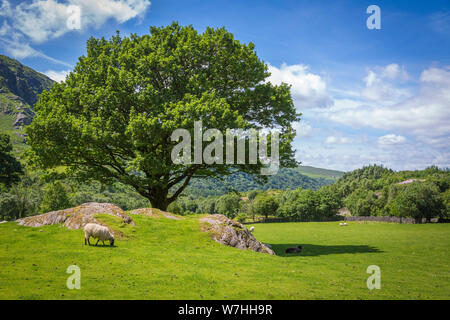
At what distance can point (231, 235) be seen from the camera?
25.0 metres

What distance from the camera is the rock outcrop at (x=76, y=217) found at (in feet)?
79.5

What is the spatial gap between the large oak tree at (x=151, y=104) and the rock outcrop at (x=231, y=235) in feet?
18.6

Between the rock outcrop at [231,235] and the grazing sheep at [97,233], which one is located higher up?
the grazing sheep at [97,233]

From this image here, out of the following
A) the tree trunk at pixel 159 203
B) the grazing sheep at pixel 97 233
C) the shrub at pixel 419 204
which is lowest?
the shrub at pixel 419 204

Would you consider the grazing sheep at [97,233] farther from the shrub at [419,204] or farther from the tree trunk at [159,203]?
the shrub at [419,204]

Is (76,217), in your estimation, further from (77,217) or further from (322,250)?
(322,250)

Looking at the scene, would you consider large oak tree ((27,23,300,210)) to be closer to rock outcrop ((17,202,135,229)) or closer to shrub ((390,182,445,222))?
rock outcrop ((17,202,135,229))

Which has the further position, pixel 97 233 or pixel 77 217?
pixel 77 217

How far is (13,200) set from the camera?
10225 centimetres

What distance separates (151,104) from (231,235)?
14131 mm

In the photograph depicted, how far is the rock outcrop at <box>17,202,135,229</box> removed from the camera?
953 inches

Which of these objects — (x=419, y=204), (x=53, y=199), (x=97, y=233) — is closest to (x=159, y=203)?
(x=97, y=233)

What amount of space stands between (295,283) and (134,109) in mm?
21344

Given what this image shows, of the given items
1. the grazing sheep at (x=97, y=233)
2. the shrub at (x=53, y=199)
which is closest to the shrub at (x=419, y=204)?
the grazing sheep at (x=97, y=233)
